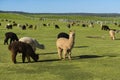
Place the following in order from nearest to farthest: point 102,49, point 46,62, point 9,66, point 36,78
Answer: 1. point 36,78
2. point 9,66
3. point 46,62
4. point 102,49

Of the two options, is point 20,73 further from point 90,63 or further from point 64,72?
point 90,63

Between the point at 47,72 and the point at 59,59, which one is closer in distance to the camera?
the point at 47,72

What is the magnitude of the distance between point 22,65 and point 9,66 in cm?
88

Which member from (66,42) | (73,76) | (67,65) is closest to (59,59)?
(66,42)

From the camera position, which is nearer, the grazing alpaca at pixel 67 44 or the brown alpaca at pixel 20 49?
the brown alpaca at pixel 20 49

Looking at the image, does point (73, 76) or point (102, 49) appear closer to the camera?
point (73, 76)

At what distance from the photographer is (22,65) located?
22.4 metres

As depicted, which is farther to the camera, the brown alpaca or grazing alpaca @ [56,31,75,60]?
grazing alpaca @ [56,31,75,60]

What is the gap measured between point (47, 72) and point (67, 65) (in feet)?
9.07

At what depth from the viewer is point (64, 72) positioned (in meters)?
19.9

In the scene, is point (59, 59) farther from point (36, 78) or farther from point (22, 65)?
point (36, 78)

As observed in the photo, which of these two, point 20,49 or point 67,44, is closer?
point 20,49

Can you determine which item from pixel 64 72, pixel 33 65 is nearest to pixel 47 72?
pixel 64 72

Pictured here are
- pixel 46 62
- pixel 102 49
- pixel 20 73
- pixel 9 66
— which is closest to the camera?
pixel 20 73
